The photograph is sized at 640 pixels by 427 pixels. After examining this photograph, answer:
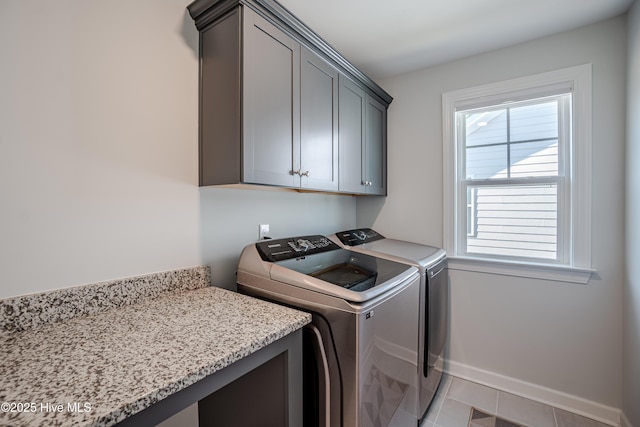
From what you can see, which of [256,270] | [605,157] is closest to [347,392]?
[256,270]

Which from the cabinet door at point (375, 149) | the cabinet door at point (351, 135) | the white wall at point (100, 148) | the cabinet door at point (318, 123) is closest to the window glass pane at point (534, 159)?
the cabinet door at point (375, 149)

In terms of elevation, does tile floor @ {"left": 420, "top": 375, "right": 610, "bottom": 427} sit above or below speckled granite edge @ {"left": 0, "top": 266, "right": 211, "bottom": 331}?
below

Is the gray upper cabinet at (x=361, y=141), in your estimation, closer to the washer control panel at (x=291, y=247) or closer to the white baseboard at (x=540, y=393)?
the washer control panel at (x=291, y=247)

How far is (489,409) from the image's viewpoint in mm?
1848

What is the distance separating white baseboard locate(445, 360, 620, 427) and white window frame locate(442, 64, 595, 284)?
776 millimetres

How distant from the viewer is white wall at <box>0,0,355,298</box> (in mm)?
928

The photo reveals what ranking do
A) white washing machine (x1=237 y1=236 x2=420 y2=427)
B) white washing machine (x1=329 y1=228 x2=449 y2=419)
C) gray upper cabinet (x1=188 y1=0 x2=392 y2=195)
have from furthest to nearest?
1. white washing machine (x1=329 y1=228 x2=449 y2=419)
2. gray upper cabinet (x1=188 y1=0 x2=392 y2=195)
3. white washing machine (x1=237 y1=236 x2=420 y2=427)

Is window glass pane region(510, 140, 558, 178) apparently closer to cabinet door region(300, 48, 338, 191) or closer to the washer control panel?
cabinet door region(300, 48, 338, 191)

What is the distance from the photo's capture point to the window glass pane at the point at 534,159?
193 centimetres

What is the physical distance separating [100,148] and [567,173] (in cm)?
267

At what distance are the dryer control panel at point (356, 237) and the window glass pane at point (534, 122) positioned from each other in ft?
4.19

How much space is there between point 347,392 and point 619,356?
6.23 ft

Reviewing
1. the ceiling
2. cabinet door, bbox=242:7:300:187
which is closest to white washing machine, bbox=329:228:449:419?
cabinet door, bbox=242:7:300:187

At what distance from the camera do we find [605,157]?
172 cm
